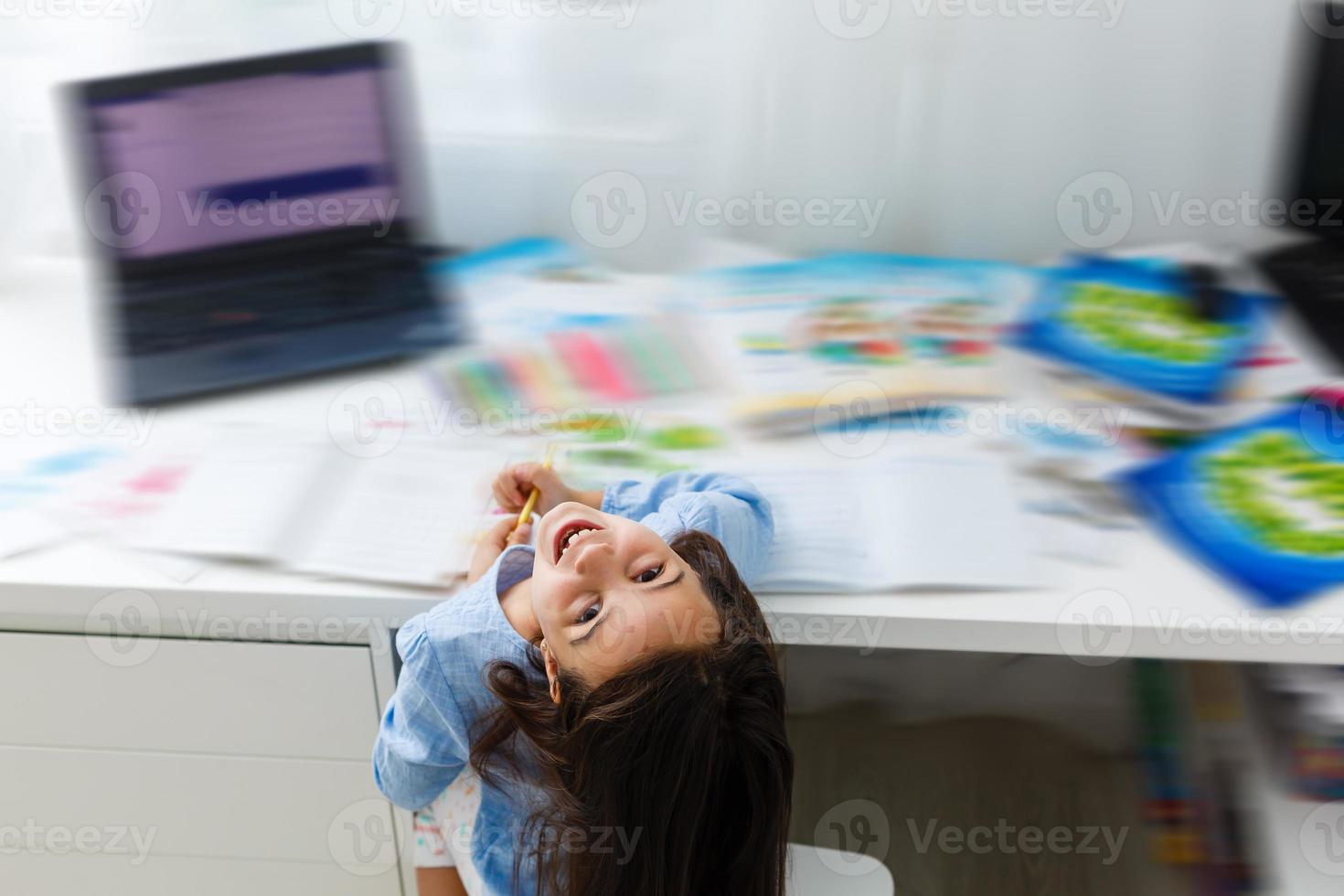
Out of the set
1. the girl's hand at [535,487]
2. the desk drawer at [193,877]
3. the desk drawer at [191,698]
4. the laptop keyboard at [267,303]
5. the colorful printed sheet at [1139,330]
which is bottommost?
the desk drawer at [193,877]

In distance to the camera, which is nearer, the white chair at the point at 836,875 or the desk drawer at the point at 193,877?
the white chair at the point at 836,875

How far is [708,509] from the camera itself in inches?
40.4

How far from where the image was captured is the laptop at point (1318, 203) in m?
1.33

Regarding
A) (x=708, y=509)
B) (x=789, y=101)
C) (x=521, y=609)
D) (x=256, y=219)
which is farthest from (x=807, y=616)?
(x=256, y=219)

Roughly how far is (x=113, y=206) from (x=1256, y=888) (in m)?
1.41

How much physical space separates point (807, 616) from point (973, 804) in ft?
2.59

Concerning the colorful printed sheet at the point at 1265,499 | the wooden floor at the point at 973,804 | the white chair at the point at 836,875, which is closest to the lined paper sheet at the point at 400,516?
the white chair at the point at 836,875

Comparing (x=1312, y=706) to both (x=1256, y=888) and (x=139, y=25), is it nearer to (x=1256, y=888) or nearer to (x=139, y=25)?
(x=1256, y=888)

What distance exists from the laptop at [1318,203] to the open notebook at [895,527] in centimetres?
48

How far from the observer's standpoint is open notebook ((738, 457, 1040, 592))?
106 centimetres

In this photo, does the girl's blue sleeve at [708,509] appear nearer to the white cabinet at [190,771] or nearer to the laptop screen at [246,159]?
the white cabinet at [190,771]

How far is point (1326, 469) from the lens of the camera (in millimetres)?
1168

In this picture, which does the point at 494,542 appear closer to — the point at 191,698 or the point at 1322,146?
the point at 191,698

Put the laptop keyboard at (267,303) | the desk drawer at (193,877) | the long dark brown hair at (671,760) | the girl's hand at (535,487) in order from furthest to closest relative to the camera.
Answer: the laptop keyboard at (267,303), the desk drawer at (193,877), the girl's hand at (535,487), the long dark brown hair at (671,760)
